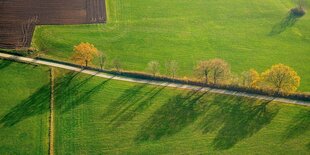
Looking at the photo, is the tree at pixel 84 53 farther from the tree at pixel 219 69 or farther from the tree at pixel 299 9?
the tree at pixel 299 9

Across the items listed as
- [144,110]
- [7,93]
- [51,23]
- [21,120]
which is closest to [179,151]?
[144,110]

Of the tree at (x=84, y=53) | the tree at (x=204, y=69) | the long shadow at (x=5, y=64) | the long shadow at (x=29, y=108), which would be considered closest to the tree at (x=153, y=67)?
the tree at (x=204, y=69)

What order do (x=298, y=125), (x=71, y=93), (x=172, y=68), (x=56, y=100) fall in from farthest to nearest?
(x=172, y=68) < (x=71, y=93) < (x=56, y=100) < (x=298, y=125)

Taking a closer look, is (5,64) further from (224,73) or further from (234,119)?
(234,119)

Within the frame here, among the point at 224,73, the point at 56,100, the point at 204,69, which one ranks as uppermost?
the point at 204,69

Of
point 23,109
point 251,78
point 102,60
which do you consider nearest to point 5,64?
point 23,109
